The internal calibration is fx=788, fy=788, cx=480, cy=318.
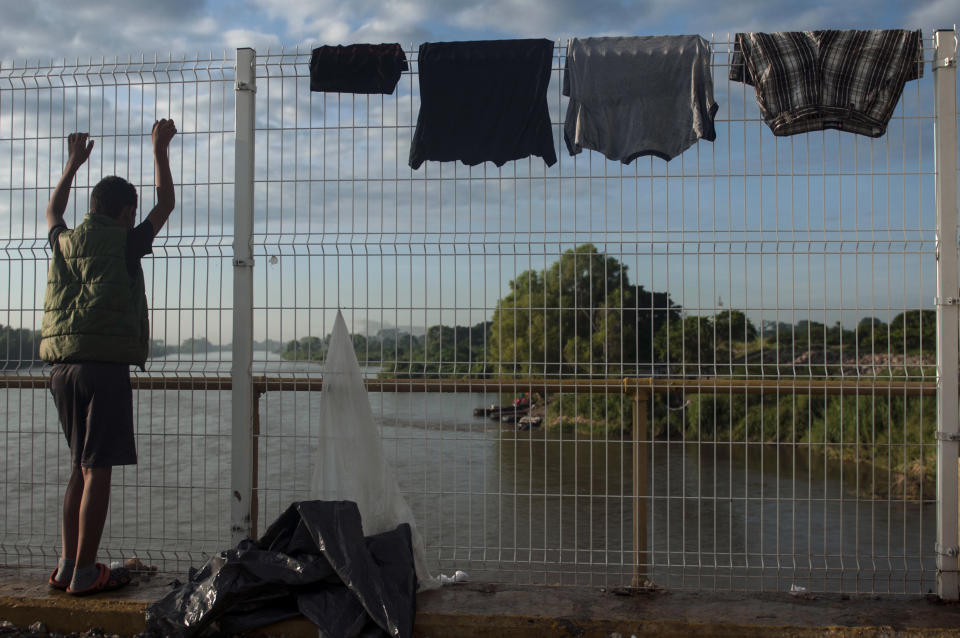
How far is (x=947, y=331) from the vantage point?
374cm

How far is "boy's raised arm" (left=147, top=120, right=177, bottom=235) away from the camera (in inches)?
153

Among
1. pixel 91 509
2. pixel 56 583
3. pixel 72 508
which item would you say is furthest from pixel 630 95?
pixel 56 583

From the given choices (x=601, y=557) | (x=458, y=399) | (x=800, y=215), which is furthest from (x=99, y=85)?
(x=601, y=557)

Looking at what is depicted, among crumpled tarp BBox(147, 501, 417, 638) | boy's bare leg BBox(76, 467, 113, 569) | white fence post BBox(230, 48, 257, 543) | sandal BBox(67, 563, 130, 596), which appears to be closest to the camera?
crumpled tarp BBox(147, 501, 417, 638)

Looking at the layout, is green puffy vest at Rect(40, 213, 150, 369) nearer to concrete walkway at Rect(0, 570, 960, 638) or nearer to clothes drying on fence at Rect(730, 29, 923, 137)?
concrete walkway at Rect(0, 570, 960, 638)

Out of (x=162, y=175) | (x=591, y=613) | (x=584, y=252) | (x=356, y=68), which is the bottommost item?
(x=591, y=613)

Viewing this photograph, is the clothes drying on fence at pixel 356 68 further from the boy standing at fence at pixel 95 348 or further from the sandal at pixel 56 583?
the sandal at pixel 56 583

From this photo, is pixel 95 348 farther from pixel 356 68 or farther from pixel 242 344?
pixel 356 68

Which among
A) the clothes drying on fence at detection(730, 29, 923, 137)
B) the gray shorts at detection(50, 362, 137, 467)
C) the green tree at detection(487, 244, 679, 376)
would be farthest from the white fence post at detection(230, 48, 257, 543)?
the clothes drying on fence at detection(730, 29, 923, 137)

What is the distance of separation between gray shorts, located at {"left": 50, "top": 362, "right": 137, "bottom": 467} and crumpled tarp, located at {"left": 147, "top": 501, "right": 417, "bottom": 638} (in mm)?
688

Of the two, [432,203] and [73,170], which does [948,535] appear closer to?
[432,203]

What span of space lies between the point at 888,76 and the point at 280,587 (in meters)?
3.76

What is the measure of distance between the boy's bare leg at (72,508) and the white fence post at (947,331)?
4.04 metres

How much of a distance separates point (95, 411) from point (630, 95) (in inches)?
118
